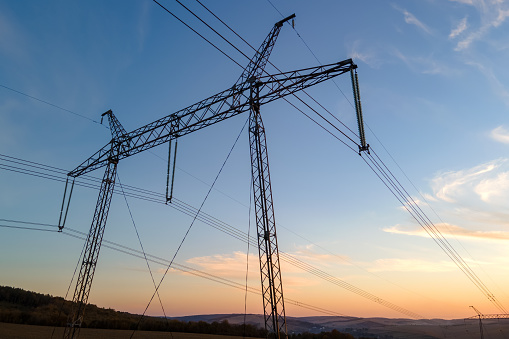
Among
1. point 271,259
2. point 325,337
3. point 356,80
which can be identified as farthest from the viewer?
point 325,337

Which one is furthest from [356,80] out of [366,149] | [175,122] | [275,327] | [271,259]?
[275,327]

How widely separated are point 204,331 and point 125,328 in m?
18.4

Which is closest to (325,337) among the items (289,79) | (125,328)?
(125,328)

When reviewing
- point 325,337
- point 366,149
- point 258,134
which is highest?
point 258,134

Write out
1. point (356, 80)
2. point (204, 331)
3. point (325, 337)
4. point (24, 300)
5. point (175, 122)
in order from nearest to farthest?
point (356, 80) < point (175, 122) < point (204, 331) < point (325, 337) < point (24, 300)

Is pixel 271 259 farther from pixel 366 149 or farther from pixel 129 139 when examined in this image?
pixel 129 139

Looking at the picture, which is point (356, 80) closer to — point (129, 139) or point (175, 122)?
point (175, 122)

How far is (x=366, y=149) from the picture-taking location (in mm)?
20297

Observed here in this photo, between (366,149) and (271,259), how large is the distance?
29.3 ft

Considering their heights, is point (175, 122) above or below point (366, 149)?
above

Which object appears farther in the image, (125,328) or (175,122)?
(125,328)

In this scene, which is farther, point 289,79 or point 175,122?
point 175,122

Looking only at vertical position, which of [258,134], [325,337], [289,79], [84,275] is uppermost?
[289,79]

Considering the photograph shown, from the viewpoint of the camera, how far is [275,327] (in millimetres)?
20875
